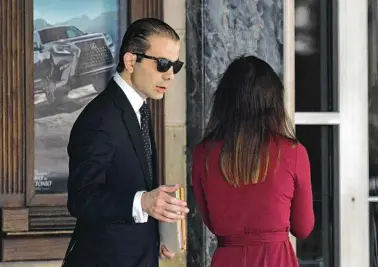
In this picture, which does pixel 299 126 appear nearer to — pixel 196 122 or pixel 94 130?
pixel 196 122

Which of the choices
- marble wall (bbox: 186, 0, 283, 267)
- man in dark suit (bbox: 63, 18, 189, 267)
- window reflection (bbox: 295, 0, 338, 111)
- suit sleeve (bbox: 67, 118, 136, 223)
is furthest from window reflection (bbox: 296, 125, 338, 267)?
suit sleeve (bbox: 67, 118, 136, 223)

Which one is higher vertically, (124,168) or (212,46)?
(212,46)

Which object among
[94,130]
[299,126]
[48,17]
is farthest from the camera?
[299,126]

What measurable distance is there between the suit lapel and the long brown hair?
1.17 ft

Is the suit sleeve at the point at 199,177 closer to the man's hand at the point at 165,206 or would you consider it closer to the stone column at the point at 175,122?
the man's hand at the point at 165,206

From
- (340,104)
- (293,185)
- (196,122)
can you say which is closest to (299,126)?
(340,104)

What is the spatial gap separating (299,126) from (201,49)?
0.80 metres

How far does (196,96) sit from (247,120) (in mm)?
1662

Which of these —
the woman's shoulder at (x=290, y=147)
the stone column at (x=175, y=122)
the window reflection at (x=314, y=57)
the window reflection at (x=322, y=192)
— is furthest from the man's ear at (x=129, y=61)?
the window reflection at (x=322, y=192)

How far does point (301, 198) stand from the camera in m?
4.09

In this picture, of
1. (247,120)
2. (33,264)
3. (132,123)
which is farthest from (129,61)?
(33,264)

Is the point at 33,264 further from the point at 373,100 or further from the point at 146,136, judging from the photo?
the point at 373,100

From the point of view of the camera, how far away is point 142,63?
153 inches

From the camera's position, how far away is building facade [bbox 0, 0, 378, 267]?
554 centimetres
